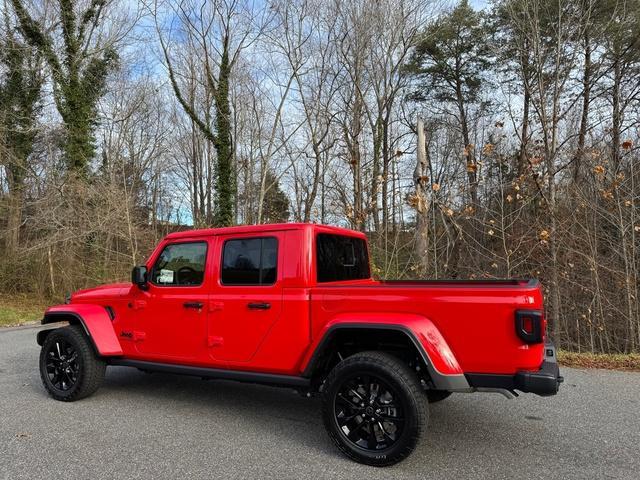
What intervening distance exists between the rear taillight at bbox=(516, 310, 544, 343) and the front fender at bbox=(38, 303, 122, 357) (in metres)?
3.96

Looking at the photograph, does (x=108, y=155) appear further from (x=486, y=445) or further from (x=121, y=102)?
(x=486, y=445)

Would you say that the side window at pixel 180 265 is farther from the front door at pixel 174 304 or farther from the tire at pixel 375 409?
the tire at pixel 375 409

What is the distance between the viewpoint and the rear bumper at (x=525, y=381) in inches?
129

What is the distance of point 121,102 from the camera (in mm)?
24594

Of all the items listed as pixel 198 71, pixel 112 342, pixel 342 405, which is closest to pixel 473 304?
pixel 342 405

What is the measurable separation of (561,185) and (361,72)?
12383 mm

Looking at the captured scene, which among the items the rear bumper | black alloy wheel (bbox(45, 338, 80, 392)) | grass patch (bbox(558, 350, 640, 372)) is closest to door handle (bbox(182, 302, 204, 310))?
black alloy wheel (bbox(45, 338, 80, 392))

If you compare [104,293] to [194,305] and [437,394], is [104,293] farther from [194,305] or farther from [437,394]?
[437,394]

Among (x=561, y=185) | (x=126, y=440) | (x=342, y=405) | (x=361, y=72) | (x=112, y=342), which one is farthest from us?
(x=361, y=72)

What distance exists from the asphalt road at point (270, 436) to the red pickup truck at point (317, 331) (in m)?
0.37

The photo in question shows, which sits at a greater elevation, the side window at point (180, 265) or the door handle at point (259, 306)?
the side window at point (180, 265)

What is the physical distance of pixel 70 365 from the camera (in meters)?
5.29

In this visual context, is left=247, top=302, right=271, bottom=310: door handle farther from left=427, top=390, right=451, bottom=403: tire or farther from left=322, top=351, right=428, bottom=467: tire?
left=427, top=390, right=451, bottom=403: tire

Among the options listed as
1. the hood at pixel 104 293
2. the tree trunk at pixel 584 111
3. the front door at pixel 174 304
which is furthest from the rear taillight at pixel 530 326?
the tree trunk at pixel 584 111
